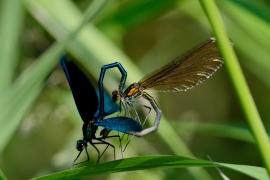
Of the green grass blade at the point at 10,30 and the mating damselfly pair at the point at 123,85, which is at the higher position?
the green grass blade at the point at 10,30

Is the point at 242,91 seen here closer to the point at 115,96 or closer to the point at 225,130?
the point at 115,96

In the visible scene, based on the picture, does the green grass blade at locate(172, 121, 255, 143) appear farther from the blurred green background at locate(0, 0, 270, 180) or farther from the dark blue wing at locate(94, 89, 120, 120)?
the dark blue wing at locate(94, 89, 120, 120)

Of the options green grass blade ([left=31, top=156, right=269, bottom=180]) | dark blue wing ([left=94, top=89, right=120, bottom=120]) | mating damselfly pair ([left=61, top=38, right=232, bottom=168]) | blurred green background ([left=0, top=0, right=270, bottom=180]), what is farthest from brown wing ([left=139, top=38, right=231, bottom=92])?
green grass blade ([left=31, top=156, right=269, bottom=180])

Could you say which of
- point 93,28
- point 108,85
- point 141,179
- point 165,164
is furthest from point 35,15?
point 165,164

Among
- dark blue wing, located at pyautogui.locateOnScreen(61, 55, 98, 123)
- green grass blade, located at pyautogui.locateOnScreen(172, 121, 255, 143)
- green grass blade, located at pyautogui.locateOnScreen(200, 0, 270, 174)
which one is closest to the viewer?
green grass blade, located at pyautogui.locateOnScreen(200, 0, 270, 174)

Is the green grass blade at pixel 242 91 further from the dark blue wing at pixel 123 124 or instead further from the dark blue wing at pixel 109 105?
the dark blue wing at pixel 109 105

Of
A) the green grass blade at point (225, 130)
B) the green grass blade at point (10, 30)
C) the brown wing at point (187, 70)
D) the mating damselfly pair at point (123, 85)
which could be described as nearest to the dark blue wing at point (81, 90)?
the mating damselfly pair at point (123, 85)

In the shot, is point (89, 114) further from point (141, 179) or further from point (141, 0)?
point (141, 179)
